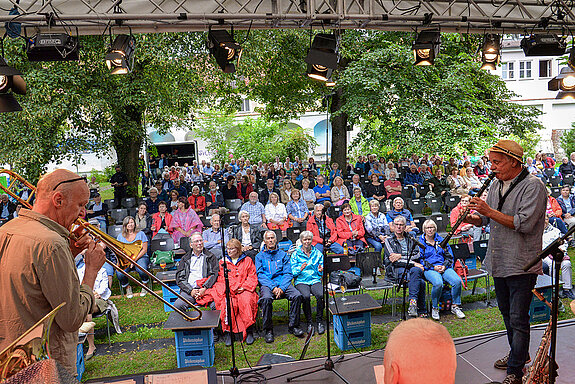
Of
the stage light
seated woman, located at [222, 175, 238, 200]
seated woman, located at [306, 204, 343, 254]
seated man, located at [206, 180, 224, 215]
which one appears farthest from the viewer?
seated woman, located at [222, 175, 238, 200]

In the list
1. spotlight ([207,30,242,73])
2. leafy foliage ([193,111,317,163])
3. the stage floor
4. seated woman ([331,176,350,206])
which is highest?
leafy foliage ([193,111,317,163])

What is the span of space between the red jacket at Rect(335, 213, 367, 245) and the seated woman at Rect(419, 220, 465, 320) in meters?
1.84

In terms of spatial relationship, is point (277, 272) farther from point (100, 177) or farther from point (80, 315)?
point (100, 177)

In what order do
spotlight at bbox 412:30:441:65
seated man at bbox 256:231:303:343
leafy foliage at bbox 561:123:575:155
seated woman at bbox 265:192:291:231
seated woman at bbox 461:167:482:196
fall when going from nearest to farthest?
1. seated man at bbox 256:231:303:343
2. spotlight at bbox 412:30:441:65
3. seated woman at bbox 265:192:291:231
4. seated woman at bbox 461:167:482:196
5. leafy foliage at bbox 561:123:575:155

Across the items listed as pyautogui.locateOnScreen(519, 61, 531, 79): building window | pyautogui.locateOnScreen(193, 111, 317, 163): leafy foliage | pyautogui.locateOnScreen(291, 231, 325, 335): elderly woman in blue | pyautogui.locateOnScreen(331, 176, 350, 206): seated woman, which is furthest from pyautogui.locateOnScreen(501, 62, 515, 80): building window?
pyautogui.locateOnScreen(291, 231, 325, 335): elderly woman in blue

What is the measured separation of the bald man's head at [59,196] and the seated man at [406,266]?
427cm

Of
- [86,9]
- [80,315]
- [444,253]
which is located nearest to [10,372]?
[80,315]

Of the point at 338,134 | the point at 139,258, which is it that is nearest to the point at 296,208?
the point at 139,258

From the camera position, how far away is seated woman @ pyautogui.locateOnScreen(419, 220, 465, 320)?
593 cm

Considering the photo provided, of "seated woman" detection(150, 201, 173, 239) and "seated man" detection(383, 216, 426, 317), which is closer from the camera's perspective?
"seated man" detection(383, 216, 426, 317)

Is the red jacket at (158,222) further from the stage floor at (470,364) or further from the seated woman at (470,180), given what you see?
the seated woman at (470,180)

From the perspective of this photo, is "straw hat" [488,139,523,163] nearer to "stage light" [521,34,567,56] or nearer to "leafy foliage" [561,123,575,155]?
"stage light" [521,34,567,56]

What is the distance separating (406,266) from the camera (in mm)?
5559

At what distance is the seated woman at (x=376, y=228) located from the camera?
27.0 feet
